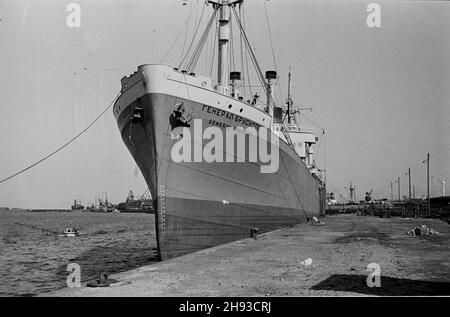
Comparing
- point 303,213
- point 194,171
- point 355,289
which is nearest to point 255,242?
point 194,171

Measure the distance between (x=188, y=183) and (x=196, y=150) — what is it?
41.3 inches

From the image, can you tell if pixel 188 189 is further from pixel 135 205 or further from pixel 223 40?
pixel 135 205

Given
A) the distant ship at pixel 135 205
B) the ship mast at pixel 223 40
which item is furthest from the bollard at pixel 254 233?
the distant ship at pixel 135 205

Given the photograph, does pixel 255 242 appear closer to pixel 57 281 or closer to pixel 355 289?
pixel 57 281

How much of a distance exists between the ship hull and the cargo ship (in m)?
0.03

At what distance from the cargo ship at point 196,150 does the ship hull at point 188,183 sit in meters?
0.03

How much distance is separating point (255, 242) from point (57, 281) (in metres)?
6.35

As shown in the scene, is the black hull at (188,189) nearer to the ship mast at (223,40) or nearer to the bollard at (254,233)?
the bollard at (254,233)

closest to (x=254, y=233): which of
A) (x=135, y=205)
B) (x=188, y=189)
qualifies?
(x=188, y=189)

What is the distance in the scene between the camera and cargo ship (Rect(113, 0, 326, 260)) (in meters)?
11.9

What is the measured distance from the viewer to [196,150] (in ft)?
41.6

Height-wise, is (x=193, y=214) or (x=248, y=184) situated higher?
(x=248, y=184)
